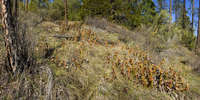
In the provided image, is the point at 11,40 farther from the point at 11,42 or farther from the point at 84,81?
the point at 84,81

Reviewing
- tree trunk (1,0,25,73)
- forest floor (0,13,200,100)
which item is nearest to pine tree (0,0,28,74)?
tree trunk (1,0,25,73)

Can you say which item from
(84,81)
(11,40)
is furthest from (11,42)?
(84,81)

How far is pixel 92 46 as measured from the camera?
405 cm

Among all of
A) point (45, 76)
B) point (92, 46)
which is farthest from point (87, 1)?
point (45, 76)

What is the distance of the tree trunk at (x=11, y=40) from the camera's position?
1826 millimetres

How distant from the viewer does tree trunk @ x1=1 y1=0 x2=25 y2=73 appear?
183 cm

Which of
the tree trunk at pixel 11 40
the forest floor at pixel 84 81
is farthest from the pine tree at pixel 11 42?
the forest floor at pixel 84 81

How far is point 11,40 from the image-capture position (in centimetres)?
188

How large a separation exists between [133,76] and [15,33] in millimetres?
2372

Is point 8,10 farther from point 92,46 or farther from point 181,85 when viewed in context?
point 181,85

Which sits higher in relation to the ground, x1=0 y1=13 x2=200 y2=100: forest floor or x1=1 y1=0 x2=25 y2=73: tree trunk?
x1=1 y1=0 x2=25 y2=73: tree trunk

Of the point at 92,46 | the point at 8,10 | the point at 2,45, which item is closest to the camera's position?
the point at 8,10

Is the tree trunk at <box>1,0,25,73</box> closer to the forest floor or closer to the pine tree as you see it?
the pine tree

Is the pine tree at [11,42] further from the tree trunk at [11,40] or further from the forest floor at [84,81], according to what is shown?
→ the forest floor at [84,81]
